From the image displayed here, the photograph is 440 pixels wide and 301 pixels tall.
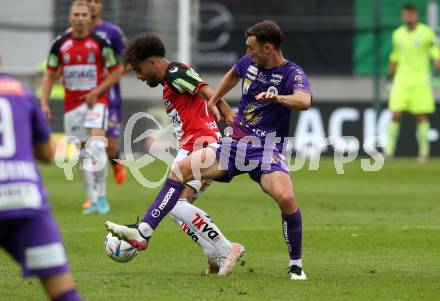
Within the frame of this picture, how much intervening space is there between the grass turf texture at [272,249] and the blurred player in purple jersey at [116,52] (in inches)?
26.1

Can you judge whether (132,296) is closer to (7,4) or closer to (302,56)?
(302,56)

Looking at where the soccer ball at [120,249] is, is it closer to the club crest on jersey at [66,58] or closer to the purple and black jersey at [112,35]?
the club crest on jersey at [66,58]

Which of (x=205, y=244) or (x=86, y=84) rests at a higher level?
(x=86, y=84)

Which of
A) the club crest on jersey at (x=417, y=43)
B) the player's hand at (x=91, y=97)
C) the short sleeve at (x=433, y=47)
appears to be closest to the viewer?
the player's hand at (x=91, y=97)

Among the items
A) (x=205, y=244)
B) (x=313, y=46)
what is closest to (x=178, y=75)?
(x=205, y=244)

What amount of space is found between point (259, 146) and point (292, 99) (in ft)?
2.16

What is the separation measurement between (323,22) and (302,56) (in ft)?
2.81

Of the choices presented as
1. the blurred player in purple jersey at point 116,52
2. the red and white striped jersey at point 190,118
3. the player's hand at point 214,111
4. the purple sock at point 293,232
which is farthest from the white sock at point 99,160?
the purple sock at point 293,232

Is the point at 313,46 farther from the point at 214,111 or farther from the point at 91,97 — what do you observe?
the point at 214,111

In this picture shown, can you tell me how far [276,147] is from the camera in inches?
334

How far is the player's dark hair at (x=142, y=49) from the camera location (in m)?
8.80

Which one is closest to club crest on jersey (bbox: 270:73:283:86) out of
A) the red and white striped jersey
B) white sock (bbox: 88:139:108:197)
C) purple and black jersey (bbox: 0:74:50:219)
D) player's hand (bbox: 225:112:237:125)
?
player's hand (bbox: 225:112:237:125)

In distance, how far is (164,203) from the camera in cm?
823

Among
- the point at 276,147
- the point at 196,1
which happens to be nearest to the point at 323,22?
the point at 196,1
